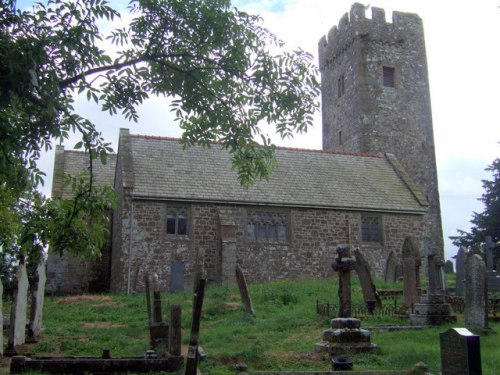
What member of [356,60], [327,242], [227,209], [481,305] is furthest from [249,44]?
[356,60]

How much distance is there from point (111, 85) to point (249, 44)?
2.26 m

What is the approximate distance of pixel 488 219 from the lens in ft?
106

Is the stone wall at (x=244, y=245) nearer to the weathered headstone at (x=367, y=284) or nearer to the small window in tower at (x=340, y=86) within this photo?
the weathered headstone at (x=367, y=284)

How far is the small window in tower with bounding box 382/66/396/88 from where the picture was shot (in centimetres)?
3665

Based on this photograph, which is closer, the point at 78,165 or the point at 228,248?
the point at 228,248

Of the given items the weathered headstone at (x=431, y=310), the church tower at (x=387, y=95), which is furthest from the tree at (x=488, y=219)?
the weathered headstone at (x=431, y=310)

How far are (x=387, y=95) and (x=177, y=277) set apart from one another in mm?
20641

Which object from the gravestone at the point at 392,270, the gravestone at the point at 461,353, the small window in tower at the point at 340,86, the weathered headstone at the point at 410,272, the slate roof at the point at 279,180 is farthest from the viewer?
the small window in tower at the point at 340,86

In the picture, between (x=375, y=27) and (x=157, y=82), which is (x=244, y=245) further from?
(x=375, y=27)

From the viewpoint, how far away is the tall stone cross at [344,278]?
1117 cm

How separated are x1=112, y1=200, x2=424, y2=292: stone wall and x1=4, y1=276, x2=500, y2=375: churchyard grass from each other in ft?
9.12

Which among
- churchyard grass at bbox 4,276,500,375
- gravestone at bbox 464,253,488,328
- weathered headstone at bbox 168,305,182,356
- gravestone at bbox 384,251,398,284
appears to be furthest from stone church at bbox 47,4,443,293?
weathered headstone at bbox 168,305,182,356

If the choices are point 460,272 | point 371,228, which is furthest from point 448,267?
point 460,272

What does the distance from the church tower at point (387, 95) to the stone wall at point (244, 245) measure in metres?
9.12
